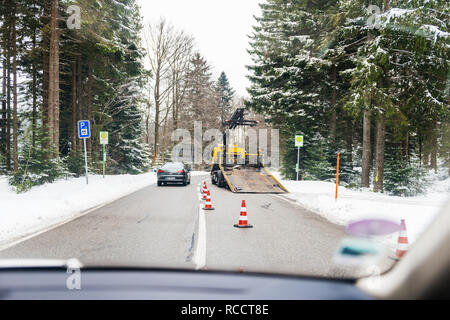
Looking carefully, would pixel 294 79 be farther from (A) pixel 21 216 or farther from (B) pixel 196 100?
(B) pixel 196 100

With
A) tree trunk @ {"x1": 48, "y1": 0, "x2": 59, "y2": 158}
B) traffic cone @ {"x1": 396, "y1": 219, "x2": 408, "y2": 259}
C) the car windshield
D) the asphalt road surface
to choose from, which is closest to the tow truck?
the car windshield

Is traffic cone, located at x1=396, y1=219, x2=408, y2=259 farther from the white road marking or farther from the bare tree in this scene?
the bare tree

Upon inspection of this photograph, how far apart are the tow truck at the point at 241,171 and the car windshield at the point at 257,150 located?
0.13m

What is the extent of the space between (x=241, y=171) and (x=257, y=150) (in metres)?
2.02

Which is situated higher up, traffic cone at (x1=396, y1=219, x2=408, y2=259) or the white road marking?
traffic cone at (x1=396, y1=219, x2=408, y2=259)

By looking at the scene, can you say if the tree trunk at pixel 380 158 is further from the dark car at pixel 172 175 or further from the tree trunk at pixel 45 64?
the tree trunk at pixel 45 64

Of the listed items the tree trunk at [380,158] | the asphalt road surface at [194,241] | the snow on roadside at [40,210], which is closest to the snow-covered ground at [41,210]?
the snow on roadside at [40,210]

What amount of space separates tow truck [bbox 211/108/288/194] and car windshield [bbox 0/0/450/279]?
0.13 m

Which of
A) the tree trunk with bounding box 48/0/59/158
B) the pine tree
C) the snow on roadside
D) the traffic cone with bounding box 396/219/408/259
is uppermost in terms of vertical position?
the pine tree

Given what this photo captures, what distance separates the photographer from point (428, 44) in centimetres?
1204

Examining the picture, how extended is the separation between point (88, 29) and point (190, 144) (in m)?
30.8

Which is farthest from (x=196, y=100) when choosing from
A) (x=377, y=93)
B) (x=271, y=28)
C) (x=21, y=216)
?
(x=21, y=216)

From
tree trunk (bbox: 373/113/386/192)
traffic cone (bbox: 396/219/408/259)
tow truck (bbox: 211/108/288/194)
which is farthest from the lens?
tow truck (bbox: 211/108/288/194)

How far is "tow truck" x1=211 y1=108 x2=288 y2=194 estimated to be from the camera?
54.1 feet
